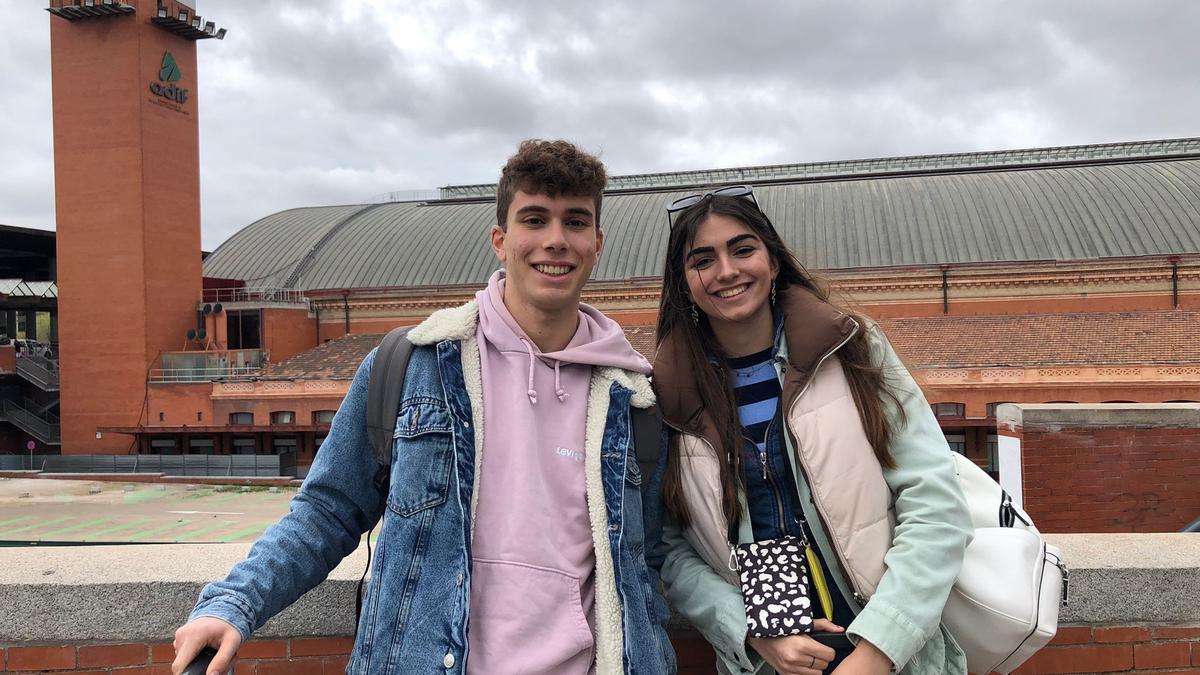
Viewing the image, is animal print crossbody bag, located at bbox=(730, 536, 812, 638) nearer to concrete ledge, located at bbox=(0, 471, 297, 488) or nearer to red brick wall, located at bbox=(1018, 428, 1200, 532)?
red brick wall, located at bbox=(1018, 428, 1200, 532)

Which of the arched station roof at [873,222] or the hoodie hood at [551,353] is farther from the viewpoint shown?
the arched station roof at [873,222]

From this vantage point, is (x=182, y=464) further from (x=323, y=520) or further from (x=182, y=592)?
(x=323, y=520)

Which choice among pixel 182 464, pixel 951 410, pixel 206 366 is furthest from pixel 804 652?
pixel 206 366

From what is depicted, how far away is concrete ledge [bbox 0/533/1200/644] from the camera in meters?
3.17

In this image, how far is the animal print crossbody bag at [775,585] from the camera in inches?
94.1

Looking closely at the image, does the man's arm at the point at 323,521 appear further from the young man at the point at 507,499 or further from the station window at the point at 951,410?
the station window at the point at 951,410

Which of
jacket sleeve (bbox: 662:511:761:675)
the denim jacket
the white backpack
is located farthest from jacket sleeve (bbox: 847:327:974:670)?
the denim jacket

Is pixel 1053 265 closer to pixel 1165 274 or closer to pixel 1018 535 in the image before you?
pixel 1165 274

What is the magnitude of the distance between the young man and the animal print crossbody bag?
11.3 inches

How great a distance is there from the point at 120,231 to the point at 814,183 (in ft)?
95.3

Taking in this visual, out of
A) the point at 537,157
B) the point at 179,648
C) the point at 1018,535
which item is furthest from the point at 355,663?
the point at 1018,535

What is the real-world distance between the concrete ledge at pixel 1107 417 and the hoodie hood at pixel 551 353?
7.53 meters

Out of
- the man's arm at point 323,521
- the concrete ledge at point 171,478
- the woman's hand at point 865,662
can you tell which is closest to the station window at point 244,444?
the concrete ledge at point 171,478

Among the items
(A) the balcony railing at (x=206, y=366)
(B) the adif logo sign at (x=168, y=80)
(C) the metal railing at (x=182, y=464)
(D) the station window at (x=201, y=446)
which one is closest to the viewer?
(C) the metal railing at (x=182, y=464)
